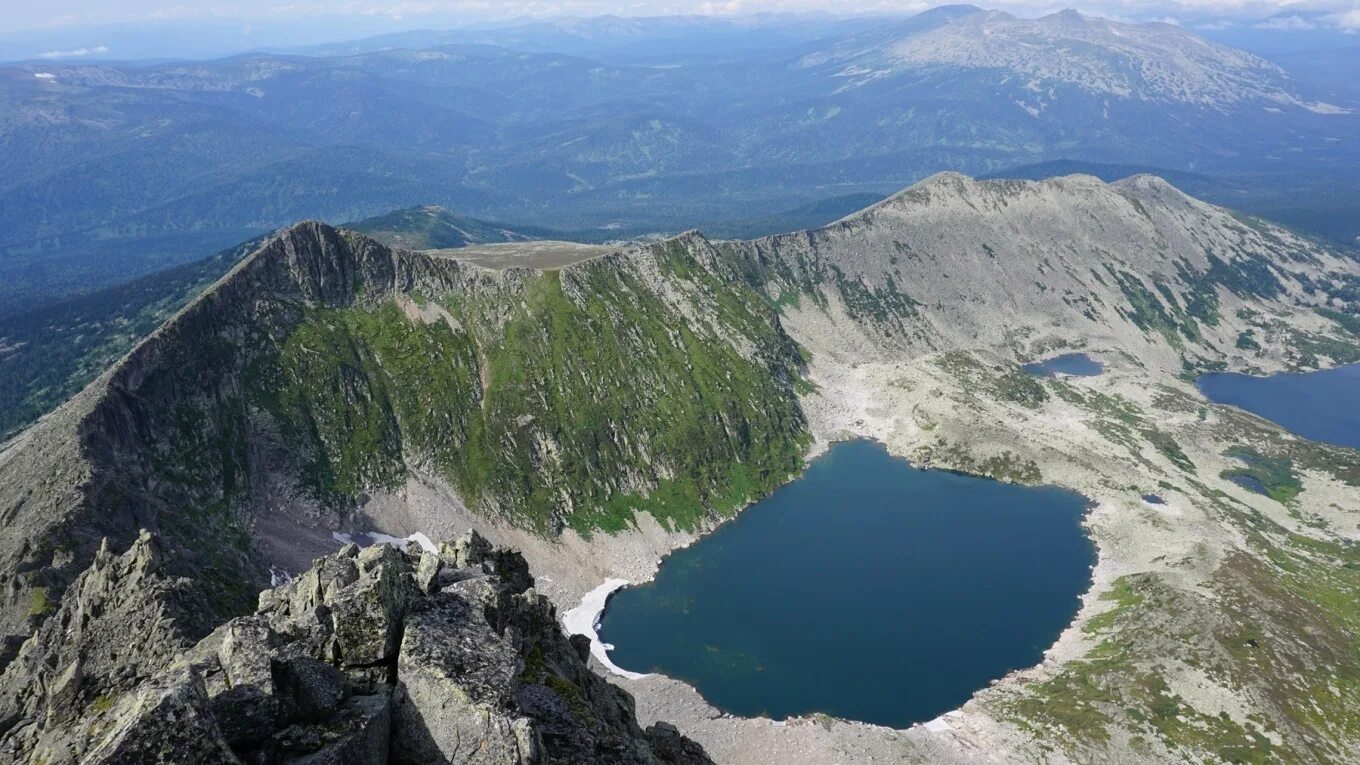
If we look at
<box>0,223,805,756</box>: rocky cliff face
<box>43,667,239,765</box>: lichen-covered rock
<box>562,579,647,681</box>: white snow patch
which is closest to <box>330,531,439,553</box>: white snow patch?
<box>0,223,805,756</box>: rocky cliff face

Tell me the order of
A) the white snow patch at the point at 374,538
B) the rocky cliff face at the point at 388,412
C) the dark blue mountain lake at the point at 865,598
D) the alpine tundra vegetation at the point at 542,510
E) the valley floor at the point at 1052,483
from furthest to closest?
the white snow patch at the point at 374,538 < the dark blue mountain lake at the point at 865,598 < the rocky cliff face at the point at 388,412 < the valley floor at the point at 1052,483 < the alpine tundra vegetation at the point at 542,510

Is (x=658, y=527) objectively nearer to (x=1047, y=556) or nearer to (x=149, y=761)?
(x=1047, y=556)

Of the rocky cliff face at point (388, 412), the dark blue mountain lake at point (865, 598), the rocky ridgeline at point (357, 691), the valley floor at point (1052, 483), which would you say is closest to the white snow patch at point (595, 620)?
the valley floor at point (1052, 483)

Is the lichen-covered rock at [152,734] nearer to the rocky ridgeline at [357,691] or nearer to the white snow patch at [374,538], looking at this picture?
the rocky ridgeline at [357,691]

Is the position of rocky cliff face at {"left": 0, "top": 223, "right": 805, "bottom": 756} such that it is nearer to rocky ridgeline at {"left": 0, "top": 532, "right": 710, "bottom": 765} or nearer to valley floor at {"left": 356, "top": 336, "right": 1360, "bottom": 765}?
valley floor at {"left": 356, "top": 336, "right": 1360, "bottom": 765}

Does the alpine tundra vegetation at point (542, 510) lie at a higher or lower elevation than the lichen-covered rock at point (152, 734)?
lower

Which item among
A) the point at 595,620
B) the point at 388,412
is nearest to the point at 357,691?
the point at 595,620

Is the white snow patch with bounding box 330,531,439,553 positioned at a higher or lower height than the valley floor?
higher
